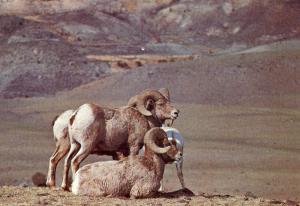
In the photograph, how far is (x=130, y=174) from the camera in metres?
16.0

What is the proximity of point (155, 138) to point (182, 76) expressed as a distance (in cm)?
4621

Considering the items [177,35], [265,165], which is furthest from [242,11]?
[265,165]

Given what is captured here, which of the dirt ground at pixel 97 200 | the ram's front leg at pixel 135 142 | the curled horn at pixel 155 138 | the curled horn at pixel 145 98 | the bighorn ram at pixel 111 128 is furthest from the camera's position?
the curled horn at pixel 145 98

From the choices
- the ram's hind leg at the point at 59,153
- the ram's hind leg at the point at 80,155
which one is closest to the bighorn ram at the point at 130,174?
the ram's hind leg at the point at 80,155

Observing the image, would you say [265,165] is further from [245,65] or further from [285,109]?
[245,65]

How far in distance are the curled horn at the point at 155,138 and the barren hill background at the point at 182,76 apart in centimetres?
144

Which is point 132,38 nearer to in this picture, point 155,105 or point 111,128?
point 155,105

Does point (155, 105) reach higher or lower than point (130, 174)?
higher

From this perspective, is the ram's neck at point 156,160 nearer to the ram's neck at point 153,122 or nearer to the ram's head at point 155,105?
the ram's neck at point 153,122

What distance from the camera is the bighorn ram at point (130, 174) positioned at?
15.9 metres

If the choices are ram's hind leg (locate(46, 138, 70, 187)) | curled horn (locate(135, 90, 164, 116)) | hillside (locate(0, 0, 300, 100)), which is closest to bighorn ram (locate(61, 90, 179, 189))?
curled horn (locate(135, 90, 164, 116))

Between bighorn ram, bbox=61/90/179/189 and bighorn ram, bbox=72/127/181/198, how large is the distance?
0.80 meters

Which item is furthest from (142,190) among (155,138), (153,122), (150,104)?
→ (150,104)

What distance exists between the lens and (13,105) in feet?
189
